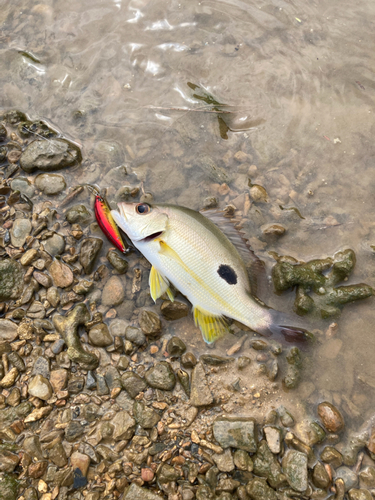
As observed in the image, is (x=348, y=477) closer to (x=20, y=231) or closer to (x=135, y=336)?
(x=135, y=336)

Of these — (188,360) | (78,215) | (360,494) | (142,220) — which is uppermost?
(142,220)

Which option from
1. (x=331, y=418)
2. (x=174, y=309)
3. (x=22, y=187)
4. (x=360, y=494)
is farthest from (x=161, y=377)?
(x=22, y=187)

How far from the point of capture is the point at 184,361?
391 cm

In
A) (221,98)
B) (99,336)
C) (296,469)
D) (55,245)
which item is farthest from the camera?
(221,98)

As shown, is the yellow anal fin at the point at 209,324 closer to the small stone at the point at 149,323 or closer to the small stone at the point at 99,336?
the small stone at the point at 149,323

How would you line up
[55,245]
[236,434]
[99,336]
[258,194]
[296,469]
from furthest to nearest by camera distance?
[258,194] → [55,245] → [99,336] → [236,434] → [296,469]

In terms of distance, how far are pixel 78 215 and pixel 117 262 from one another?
0.83 m

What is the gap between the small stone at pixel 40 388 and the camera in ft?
12.1

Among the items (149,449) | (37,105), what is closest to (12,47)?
(37,105)

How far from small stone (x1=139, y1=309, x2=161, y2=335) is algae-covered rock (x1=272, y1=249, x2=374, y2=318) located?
1.54 meters

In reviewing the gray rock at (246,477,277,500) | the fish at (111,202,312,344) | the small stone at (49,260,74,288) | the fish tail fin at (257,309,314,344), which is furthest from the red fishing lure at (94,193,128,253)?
the gray rock at (246,477,277,500)

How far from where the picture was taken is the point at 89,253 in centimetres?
411

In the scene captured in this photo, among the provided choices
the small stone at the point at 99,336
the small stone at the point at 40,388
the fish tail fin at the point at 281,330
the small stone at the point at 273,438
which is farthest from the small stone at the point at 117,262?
the small stone at the point at 273,438

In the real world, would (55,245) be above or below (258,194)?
below
